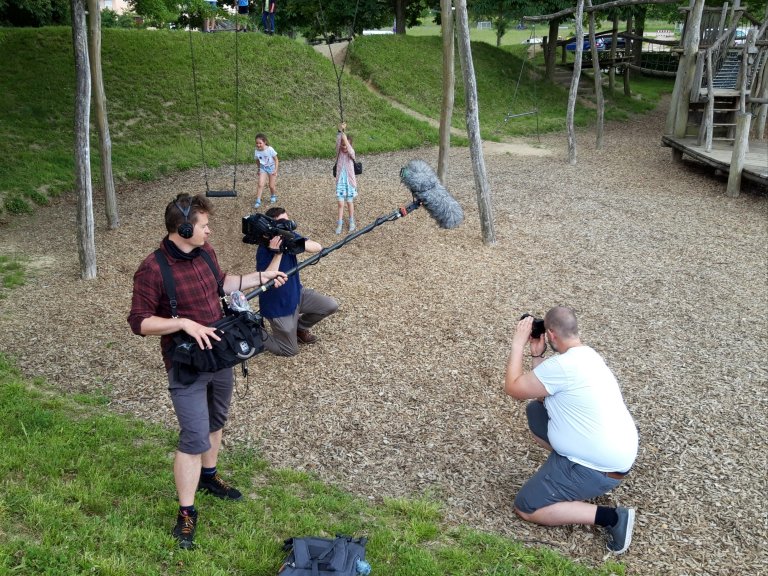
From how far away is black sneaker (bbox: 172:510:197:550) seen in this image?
407 cm

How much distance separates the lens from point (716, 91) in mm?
17484

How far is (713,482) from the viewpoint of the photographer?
16.9 feet

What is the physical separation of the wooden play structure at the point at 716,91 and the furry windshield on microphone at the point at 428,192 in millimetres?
9215

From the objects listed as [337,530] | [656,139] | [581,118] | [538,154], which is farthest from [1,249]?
[581,118]

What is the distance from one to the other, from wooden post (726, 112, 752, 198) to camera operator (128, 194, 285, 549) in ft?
39.9

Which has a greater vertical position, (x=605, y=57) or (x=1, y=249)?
(x=605, y=57)

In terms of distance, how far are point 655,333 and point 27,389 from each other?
6.30 meters

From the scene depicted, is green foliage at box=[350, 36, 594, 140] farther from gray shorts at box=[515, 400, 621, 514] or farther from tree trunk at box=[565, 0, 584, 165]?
gray shorts at box=[515, 400, 621, 514]

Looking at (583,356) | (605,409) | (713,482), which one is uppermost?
(583,356)

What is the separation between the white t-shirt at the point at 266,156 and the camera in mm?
12023

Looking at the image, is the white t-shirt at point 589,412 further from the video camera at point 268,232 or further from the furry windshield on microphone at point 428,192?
the furry windshield on microphone at point 428,192

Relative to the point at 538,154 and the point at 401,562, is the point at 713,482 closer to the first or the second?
the point at 401,562

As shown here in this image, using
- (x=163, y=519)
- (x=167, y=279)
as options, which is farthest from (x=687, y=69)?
(x=163, y=519)

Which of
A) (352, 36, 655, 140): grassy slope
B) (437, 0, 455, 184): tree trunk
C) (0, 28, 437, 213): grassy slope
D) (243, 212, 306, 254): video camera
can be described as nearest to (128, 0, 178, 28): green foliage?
(0, 28, 437, 213): grassy slope
